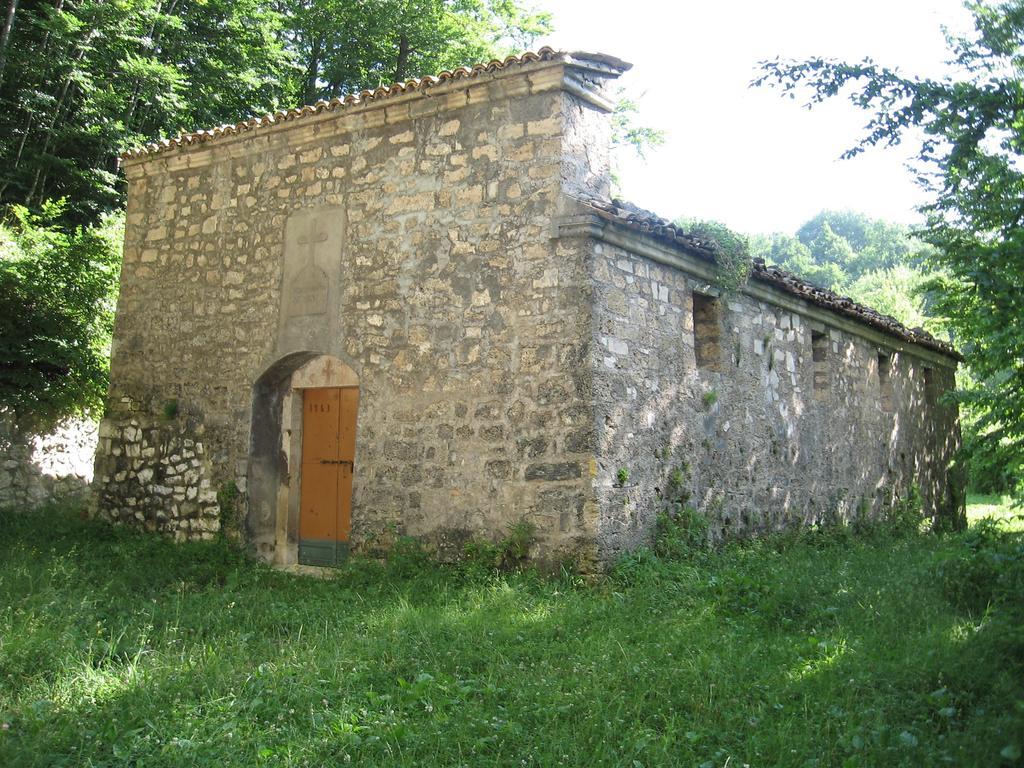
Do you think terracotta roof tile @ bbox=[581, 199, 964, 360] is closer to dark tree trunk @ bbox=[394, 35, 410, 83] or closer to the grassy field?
the grassy field

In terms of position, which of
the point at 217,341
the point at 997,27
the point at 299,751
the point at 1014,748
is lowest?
the point at 299,751

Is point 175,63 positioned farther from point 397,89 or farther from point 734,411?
point 734,411

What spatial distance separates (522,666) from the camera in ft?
16.6

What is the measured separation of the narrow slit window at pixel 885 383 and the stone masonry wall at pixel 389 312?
752 centimetres

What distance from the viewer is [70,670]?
4914mm

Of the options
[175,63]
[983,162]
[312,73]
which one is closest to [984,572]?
[983,162]

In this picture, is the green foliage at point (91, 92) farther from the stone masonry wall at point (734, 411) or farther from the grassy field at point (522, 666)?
the stone masonry wall at point (734, 411)

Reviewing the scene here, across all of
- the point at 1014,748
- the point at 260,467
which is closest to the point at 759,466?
the point at 260,467

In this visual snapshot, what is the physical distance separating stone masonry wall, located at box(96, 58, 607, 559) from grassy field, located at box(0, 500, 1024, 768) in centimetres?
95

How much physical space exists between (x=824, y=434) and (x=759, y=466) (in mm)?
2017

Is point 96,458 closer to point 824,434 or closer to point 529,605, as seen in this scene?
point 529,605

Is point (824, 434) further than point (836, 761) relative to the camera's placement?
Yes

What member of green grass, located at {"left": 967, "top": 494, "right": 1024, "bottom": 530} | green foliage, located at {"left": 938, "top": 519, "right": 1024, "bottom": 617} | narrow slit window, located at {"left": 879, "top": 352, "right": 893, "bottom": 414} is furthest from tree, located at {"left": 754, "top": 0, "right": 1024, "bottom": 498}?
green grass, located at {"left": 967, "top": 494, "right": 1024, "bottom": 530}

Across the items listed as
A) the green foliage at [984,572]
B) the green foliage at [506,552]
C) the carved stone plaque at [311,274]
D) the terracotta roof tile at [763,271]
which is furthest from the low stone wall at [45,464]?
the green foliage at [984,572]
